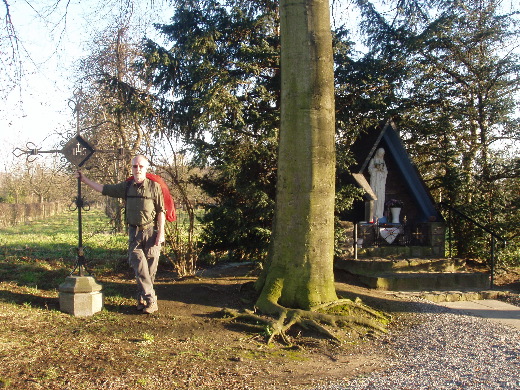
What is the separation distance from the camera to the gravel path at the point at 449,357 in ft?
14.6

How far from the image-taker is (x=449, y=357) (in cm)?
526

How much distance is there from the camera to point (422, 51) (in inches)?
475

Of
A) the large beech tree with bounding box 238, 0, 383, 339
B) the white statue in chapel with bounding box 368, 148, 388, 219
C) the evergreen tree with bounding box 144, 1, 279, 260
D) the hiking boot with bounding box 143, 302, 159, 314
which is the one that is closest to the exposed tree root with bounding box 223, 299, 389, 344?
the large beech tree with bounding box 238, 0, 383, 339

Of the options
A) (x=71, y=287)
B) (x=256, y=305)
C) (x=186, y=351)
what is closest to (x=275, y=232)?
(x=256, y=305)

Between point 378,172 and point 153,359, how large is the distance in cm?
822

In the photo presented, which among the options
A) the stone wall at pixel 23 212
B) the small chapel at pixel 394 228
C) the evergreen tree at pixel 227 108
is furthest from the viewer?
the stone wall at pixel 23 212

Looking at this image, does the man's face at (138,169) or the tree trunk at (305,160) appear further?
the tree trunk at (305,160)

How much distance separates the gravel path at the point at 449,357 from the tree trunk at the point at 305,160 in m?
1.28

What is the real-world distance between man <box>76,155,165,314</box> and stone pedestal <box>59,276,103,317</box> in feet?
1.81

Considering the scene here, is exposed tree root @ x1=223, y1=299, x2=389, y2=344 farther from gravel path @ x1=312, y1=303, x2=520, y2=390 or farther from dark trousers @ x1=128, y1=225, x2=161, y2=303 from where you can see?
dark trousers @ x1=128, y1=225, x2=161, y2=303

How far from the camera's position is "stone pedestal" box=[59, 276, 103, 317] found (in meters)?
5.86

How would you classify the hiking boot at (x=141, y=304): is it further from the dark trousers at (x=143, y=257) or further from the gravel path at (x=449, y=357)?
the gravel path at (x=449, y=357)

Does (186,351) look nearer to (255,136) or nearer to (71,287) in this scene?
(71,287)

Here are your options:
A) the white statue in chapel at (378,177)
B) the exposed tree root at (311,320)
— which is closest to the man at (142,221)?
the exposed tree root at (311,320)
